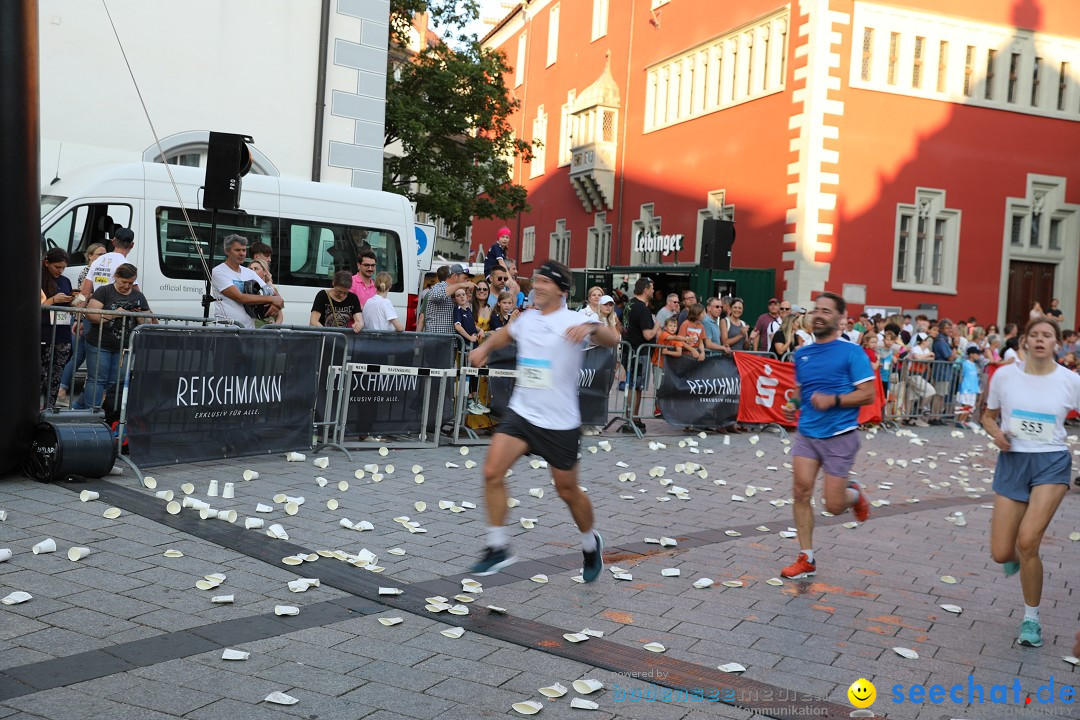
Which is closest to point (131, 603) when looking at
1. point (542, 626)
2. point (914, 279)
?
point (542, 626)

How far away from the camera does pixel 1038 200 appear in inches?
1146

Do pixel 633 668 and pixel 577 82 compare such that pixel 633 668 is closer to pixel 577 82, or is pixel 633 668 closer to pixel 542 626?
pixel 542 626

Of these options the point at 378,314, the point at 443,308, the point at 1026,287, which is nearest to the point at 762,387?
the point at 443,308

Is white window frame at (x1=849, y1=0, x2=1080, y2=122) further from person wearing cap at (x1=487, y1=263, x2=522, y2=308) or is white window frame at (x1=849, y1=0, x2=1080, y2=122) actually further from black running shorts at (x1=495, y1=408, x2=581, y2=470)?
black running shorts at (x1=495, y1=408, x2=581, y2=470)

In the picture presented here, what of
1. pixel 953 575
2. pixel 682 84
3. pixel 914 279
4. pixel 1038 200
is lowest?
Result: pixel 953 575

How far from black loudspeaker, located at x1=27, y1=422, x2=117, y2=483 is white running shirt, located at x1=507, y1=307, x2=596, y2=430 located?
3490 millimetres

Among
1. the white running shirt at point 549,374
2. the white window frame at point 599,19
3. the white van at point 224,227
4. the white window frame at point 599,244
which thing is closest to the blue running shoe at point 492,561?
the white running shirt at point 549,374

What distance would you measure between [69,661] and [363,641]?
124 cm

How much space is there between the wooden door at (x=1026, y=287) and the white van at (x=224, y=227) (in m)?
18.9

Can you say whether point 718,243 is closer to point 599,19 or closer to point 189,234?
point 189,234

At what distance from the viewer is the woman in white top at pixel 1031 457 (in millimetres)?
5730

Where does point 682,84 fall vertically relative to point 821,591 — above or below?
above

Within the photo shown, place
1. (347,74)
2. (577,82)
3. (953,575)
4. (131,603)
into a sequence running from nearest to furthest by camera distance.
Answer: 1. (131,603)
2. (953,575)
3. (347,74)
4. (577,82)

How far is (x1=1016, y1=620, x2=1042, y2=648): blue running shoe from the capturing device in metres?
5.58
